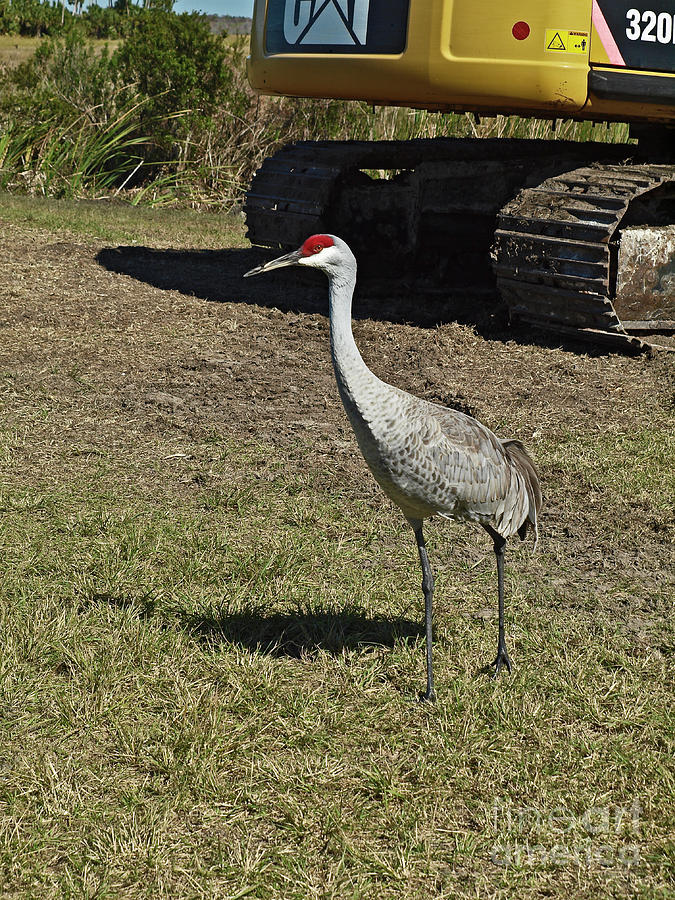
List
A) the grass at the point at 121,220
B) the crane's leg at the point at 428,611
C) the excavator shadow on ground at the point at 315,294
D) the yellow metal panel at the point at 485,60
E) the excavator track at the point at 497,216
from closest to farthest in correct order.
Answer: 1. the crane's leg at the point at 428,611
2. the yellow metal panel at the point at 485,60
3. the excavator track at the point at 497,216
4. the excavator shadow on ground at the point at 315,294
5. the grass at the point at 121,220

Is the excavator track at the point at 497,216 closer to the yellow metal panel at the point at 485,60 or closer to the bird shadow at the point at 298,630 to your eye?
the yellow metal panel at the point at 485,60

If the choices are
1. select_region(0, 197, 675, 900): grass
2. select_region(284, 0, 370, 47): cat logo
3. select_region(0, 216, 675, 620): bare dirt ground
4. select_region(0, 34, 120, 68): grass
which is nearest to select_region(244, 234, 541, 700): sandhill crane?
select_region(0, 197, 675, 900): grass

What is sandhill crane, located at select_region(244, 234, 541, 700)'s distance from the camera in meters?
3.04

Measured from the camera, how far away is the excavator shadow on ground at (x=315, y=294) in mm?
7352

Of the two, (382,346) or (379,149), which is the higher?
(379,149)

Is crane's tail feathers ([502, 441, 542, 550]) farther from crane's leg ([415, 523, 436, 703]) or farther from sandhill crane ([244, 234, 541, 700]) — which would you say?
crane's leg ([415, 523, 436, 703])

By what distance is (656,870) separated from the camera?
260cm

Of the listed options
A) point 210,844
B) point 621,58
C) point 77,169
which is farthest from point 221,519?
point 77,169

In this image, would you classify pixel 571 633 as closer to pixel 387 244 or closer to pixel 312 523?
pixel 312 523

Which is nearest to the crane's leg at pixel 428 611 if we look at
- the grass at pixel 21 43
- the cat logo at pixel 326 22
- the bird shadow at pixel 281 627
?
the bird shadow at pixel 281 627

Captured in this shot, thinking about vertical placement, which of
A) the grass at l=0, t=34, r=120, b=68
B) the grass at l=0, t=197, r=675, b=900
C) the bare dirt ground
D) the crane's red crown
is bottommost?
the grass at l=0, t=197, r=675, b=900

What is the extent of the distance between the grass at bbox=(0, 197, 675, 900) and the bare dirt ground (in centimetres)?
5

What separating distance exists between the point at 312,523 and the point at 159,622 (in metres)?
1.07

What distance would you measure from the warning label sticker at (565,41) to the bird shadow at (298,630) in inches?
159
